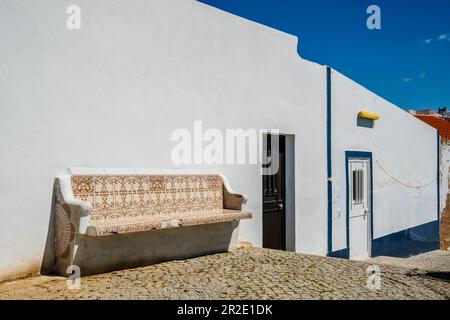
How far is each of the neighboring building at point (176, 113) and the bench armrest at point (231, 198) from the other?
1.11 feet

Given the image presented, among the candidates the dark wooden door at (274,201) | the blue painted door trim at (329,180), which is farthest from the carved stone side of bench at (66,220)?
the blue painted door trim at (329,180)

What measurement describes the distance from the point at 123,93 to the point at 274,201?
3.57m

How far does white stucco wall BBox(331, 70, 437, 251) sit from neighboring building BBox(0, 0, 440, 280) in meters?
0.05

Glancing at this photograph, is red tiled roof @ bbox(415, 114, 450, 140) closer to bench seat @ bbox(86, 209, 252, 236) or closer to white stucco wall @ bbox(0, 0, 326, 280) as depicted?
white stucco wall @ bbox(0, 0, 326, 280)

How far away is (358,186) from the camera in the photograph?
10.3 m

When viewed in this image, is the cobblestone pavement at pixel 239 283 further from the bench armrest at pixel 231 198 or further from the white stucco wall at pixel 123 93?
the bench armrest at pixel 231 198

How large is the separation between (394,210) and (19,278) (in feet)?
32.5

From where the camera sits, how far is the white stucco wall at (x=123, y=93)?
14.4 feet

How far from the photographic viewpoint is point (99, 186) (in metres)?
4.89

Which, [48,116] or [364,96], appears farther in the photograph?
[364,96]

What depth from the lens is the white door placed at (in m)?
9.92

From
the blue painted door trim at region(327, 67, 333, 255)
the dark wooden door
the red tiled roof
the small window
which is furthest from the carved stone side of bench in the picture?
the red tiled roof
